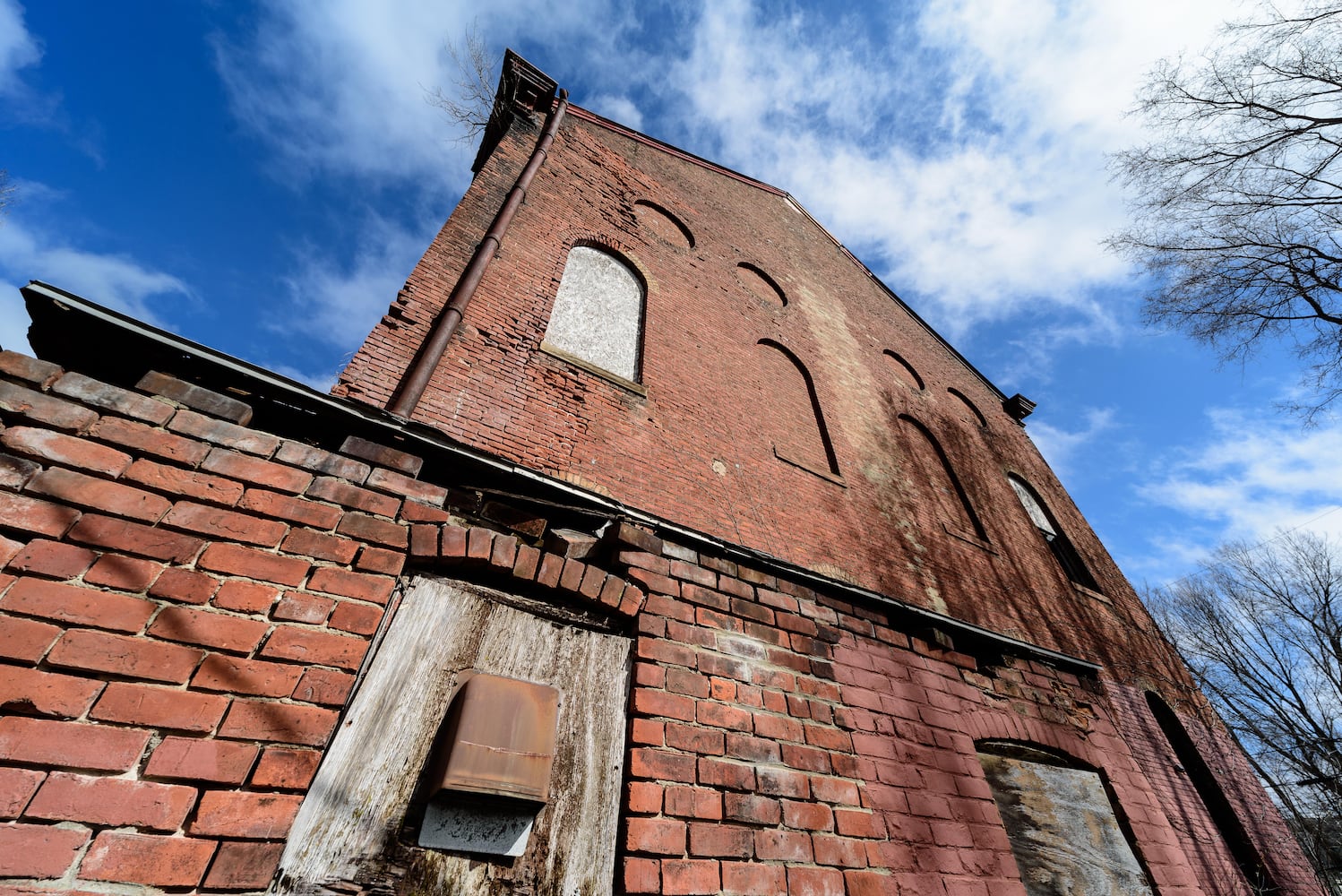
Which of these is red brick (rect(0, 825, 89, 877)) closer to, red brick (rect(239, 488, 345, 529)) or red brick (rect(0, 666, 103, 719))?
red brick (rect(0, 666, 103, 719))

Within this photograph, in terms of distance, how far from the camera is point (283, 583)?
168 centimetres

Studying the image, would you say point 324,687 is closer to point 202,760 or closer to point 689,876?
point 202,760

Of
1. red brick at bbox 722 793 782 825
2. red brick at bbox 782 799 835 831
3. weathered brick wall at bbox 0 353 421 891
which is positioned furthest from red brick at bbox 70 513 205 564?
red brick at bbox 782 799 835 831

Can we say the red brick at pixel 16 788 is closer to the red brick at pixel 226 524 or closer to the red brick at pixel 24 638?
the red brick at pixel 24 638

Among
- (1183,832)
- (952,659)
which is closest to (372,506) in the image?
(952,659)

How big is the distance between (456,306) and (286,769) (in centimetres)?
323

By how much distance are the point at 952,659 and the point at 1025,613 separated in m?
4.24

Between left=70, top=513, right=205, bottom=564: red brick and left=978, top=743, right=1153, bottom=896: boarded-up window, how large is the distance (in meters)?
3.81

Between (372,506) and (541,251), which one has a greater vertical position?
(541,251)

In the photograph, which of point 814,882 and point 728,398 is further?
point 728,398

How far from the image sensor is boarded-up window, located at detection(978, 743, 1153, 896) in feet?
10.2

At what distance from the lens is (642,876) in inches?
68.2

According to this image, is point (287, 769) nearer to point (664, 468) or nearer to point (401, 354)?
point (401, 354)

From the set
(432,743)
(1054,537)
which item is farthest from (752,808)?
(1054,537)
